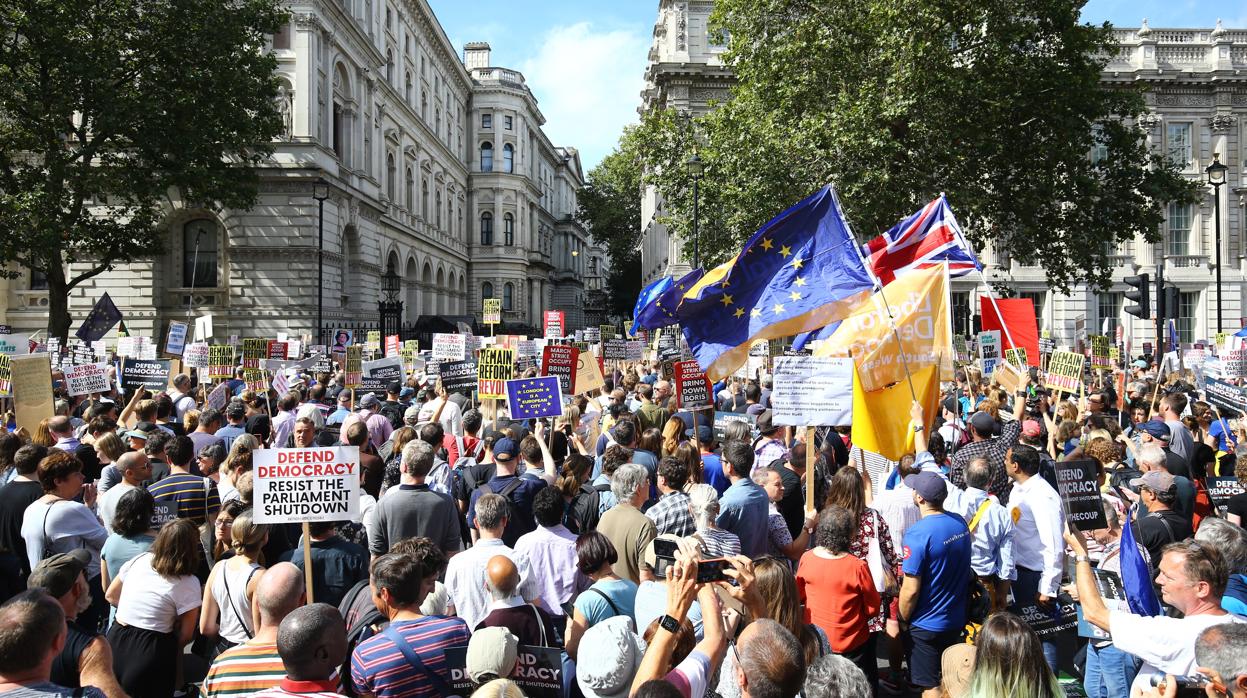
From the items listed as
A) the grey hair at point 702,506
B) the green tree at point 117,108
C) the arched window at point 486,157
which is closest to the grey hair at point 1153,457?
the grey hair at point 702,506

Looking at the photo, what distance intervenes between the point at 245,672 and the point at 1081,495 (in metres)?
4.50

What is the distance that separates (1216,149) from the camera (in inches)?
1692

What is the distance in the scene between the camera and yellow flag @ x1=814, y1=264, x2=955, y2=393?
7.33 m

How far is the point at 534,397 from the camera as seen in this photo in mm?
9312

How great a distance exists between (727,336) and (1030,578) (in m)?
3.70

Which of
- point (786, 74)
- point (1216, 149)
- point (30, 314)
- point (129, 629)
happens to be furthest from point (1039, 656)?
point (1216, 149)

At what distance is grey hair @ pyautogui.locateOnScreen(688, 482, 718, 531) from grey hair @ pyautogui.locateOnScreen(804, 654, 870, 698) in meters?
1.98

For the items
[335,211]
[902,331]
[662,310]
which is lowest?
[902,331]

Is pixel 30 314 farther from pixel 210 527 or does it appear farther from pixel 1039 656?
pixel 1039 656

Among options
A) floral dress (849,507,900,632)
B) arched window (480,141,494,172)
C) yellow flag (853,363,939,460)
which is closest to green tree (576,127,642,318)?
arched window (480,141,494,172)

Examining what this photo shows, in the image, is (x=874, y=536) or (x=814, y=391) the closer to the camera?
(x=874, y=536)

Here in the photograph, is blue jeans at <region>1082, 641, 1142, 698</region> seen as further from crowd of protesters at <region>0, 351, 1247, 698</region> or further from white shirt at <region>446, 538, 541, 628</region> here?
white shirt at <region>446, 538, 541, 628</region>

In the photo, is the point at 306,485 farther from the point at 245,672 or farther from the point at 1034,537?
the point at 1034,537

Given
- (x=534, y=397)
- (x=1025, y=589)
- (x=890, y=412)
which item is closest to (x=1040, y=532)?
(x=1025, y=589)
